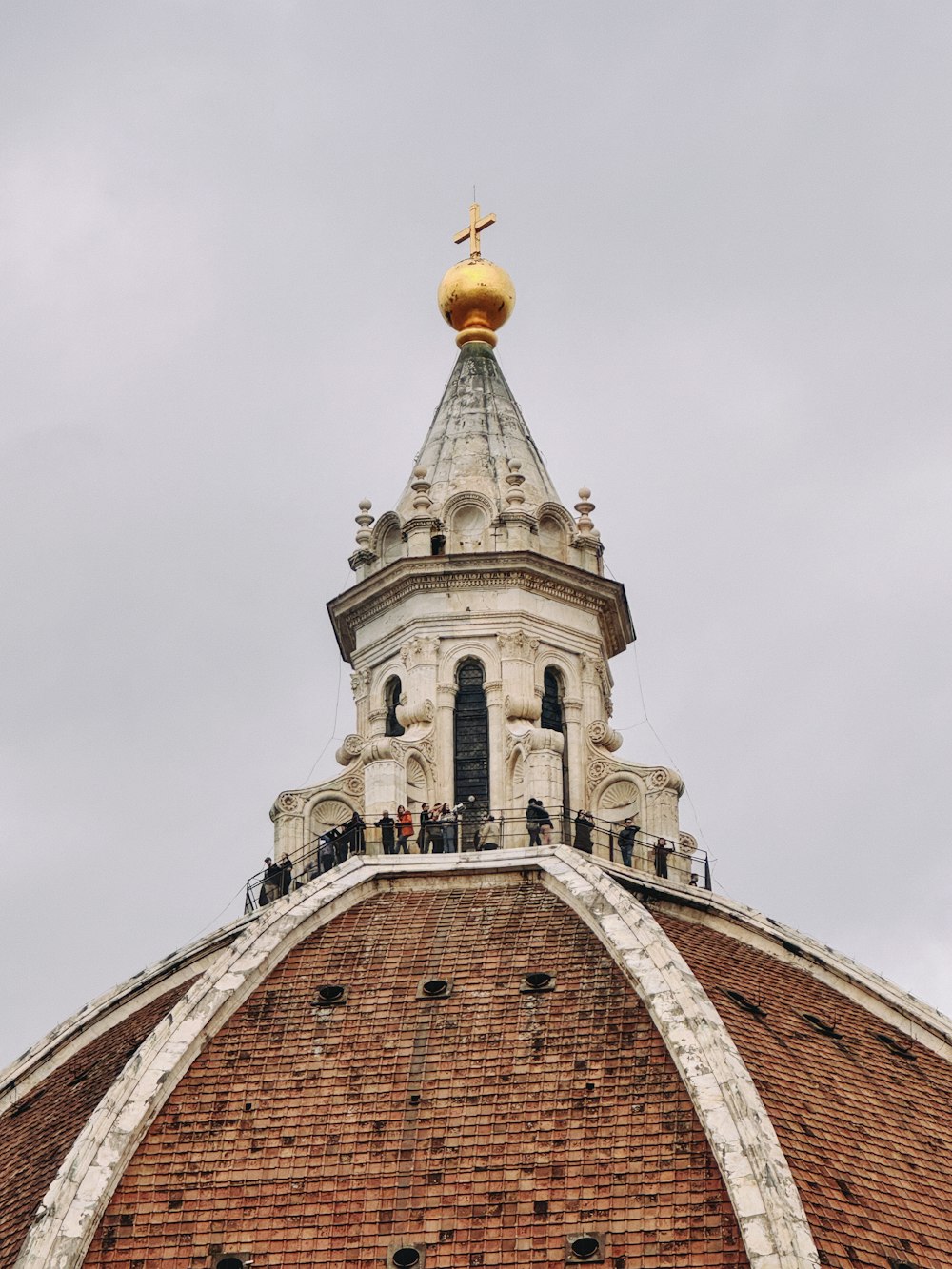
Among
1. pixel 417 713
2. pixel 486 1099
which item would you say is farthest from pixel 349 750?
pixel 486 1099

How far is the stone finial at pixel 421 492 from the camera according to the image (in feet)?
195

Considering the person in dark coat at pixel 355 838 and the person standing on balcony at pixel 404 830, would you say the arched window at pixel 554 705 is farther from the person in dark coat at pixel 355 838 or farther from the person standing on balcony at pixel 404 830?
the person in dark coat at pixel 355 838

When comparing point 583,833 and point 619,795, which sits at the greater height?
point 619,795

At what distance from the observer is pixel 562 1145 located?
4509 cm

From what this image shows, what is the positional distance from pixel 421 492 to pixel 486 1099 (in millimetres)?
16196

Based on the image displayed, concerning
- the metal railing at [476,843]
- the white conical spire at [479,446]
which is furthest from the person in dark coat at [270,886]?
the white conical spire at [479,446]

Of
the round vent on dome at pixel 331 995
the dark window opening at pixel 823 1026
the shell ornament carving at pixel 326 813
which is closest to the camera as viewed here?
the round vent on dome at pixel 331 995

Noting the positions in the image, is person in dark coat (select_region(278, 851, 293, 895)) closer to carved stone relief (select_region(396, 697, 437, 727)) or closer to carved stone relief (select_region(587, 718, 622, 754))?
carved stone relief (select_region(396, 697, 437, 727))

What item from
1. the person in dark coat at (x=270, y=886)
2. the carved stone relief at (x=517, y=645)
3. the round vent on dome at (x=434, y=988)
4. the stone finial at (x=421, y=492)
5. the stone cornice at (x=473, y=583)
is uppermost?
the stone finial at (x=421, y=492)

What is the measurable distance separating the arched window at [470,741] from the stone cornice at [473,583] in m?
1.51

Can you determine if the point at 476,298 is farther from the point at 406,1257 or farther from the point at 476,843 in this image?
the point at 406,1257

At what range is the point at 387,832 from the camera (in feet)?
178

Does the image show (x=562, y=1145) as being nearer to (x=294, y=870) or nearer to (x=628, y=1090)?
(x=628, y=1090)

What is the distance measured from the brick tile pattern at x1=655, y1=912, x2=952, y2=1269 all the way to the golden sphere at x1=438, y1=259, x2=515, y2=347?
48.2ft
